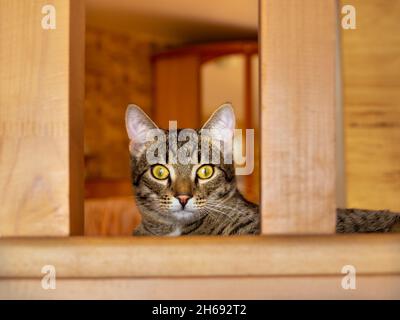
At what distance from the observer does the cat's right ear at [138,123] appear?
→ 4.87ft

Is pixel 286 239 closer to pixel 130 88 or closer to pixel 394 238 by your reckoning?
pixel 394 238

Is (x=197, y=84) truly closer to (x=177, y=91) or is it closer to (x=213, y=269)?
(x=177, y=91)

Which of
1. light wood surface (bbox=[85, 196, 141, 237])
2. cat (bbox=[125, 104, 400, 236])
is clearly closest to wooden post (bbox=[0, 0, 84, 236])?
cat (bbox=[125, 104, 400, 236])

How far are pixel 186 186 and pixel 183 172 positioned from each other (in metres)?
0.04

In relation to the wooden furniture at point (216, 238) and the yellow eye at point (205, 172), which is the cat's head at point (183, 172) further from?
the wooden furniture at point (216, 238)

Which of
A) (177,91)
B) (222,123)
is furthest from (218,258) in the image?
(177,91)

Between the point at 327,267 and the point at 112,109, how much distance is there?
663 cm

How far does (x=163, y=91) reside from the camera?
7.39 meters

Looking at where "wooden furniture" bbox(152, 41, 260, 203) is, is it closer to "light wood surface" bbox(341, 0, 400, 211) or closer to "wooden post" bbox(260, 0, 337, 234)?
"light wood surface" bbox(341, 0, 400, 211)

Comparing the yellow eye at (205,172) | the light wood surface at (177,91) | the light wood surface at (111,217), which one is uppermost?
the light wood surface at (177,91)

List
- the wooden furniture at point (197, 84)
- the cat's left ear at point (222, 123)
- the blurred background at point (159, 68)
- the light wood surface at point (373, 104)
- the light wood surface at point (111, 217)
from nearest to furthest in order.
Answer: the cat's left ear at point (222, 123) → the light wood surface at point (373, 104) → the light wood surface at point (111, 217) → the blurred background at point (159, 68) → the wooden furniture at point (197, 84)

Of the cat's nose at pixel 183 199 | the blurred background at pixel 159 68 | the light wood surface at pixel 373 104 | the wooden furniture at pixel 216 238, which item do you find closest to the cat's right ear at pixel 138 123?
the cat's nose at pixel 183 199

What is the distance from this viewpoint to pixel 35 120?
2.21 ft

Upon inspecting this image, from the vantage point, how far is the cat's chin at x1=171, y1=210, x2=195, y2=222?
136 centimetres
